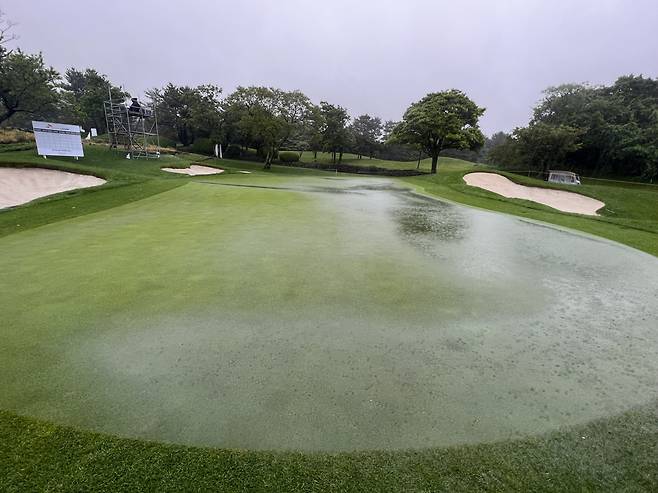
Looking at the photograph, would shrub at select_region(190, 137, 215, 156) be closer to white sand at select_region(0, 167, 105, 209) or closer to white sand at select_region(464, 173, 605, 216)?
white sand at select_region(0, 167, 105, 209)

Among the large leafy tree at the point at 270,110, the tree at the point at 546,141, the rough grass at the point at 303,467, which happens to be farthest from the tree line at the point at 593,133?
the rough grass at the point at 303,467

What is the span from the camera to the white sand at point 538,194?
1536cm

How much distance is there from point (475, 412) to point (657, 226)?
1095 cm

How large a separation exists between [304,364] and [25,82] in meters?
30.6

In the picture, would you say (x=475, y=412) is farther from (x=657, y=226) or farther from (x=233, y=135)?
(x=233, y=135)

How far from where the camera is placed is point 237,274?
4496 millimetres

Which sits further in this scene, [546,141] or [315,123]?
[315,123]

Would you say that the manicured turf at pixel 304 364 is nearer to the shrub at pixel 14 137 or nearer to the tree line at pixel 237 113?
the shrub at pixel 14 137

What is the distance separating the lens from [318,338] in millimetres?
3029

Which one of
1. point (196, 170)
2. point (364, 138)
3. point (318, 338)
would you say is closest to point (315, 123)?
point (196, 170)

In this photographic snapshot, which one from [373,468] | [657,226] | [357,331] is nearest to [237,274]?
[357,331]

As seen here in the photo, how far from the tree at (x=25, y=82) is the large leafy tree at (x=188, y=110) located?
14740 mm

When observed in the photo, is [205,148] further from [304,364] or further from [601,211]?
[304,364]

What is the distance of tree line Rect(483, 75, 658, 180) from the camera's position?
26.8 m
